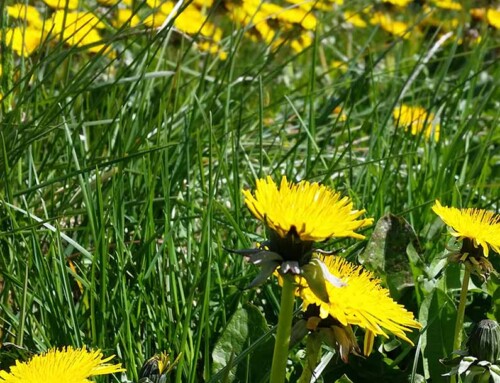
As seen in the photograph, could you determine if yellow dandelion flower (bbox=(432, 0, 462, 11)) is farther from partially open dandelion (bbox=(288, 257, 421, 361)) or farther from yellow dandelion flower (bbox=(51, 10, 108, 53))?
partially open dandelion (bbox=(288, 257, 421, 361))

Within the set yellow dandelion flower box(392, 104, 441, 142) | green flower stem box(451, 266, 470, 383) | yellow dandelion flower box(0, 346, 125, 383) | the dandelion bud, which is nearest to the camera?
yellow dandelion flower box(0, 346, 125, 383)

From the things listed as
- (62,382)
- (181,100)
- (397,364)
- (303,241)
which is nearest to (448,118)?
(181,100)

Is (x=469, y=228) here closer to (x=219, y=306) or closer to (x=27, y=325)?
(x=219, y=306)

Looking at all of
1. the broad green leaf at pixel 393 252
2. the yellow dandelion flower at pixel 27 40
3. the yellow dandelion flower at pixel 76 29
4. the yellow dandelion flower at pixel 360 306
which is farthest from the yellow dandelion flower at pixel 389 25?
the yellow dandelion flower at pixel 360 306

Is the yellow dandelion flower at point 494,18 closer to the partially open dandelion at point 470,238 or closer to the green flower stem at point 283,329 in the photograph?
the partially open dandelion at point 470,238

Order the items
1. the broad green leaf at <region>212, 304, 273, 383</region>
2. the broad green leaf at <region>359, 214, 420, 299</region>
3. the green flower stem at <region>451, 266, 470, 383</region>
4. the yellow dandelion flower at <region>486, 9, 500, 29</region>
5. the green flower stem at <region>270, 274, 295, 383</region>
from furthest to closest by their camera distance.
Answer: the yellow dandelion flower at <region>486, 9, 500, 29</region> < the broad green leaf at <region>359, 214, 420, 299</region> < the broad green leaf at <region>212, 304, 273, 383</region> < the green flower stem at <region>451, 266, 470, 383</region> < the green flower stem at <region>270, 274, 295, 383</region>

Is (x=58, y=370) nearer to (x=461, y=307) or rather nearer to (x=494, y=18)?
(x=461, y=307)

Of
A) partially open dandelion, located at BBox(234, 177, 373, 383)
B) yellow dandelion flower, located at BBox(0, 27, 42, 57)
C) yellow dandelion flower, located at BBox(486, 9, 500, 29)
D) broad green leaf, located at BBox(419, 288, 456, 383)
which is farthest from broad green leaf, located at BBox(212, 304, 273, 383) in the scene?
yellow dandelion flower, located at BBox(486, 9, 500, 29)
